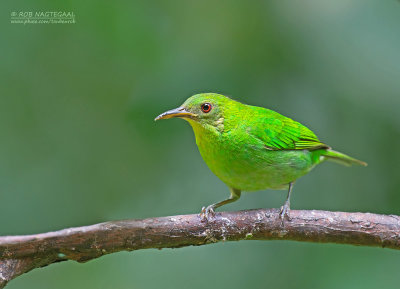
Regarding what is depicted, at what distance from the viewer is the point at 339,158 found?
4.32m

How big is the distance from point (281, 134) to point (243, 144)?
45 cm

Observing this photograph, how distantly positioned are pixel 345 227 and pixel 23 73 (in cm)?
350

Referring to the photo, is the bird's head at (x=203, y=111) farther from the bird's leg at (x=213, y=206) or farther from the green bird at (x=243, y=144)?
the bird's leg at (x=213, y=206)

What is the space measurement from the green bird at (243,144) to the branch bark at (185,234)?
6.0 inches

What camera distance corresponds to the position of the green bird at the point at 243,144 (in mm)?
3471

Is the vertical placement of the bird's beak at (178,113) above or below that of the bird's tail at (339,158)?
above

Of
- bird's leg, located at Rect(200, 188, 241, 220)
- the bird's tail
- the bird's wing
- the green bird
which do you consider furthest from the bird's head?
the bird's tail

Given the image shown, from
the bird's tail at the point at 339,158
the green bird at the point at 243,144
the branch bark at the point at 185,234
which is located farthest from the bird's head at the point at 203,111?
the bird's tail at the point at 339,158

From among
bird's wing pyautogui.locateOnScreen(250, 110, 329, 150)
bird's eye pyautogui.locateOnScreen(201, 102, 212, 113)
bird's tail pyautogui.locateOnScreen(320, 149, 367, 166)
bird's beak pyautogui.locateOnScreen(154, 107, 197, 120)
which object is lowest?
bird's tail pyautogui.locateOnScreen(320, 149, 367, 166)

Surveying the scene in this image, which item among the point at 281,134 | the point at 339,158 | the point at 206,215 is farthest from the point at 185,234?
the point at 339,158

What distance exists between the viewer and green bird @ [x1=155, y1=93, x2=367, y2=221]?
3.47 meters

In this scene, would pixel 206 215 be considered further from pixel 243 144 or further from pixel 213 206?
pixel 243 144

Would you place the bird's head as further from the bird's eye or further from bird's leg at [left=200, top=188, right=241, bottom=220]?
bird's leg at [left=200, top=188, right=241, bottom=220]

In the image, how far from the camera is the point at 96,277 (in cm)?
412
